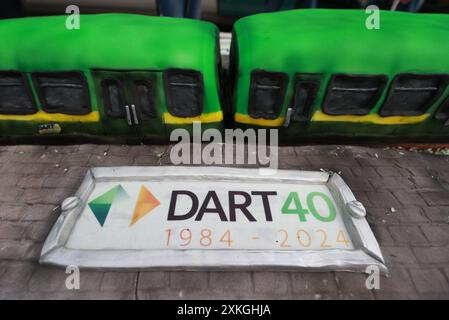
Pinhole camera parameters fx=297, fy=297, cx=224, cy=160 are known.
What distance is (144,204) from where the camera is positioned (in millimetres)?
2959

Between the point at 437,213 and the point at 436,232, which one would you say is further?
the point at 437,213

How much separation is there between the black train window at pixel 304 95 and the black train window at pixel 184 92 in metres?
1.09

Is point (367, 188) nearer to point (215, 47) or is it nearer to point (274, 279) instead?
point (274, 279)

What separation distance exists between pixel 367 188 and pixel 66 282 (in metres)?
3.25

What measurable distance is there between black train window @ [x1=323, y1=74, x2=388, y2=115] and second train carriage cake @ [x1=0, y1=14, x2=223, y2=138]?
4.33 ft

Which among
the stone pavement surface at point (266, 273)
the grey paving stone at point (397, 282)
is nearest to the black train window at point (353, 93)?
the stone pavement surface at point (266, 273)

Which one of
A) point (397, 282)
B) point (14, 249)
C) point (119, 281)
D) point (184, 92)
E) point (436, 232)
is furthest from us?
point (184, 92)

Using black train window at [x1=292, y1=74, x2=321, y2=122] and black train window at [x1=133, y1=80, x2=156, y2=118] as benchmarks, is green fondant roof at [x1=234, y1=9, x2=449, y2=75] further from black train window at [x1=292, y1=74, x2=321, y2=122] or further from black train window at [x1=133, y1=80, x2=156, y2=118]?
black train window at [x1=133, y1=80, x2=156, y2=118]

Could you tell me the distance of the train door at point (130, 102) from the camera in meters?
3.24

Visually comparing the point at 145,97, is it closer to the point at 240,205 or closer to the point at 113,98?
the point at 113,98

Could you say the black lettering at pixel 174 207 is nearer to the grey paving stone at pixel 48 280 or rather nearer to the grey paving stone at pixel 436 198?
the grey paving stone at pixel 48 280

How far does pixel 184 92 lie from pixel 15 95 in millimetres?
1935

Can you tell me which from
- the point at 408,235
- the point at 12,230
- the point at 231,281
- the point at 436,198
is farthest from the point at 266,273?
the point at 12,230

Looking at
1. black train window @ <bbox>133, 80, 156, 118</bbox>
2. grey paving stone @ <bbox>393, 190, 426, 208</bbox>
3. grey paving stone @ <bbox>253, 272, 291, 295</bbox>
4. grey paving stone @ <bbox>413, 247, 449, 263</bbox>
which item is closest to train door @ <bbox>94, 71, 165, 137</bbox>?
black train window @ <bbox>133, 80, 156, 118</bbox>
